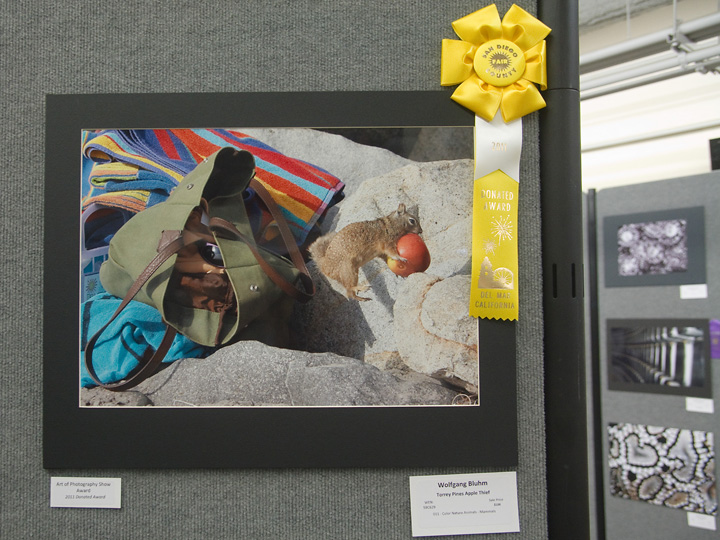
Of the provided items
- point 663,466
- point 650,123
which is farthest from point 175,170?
point 650,123

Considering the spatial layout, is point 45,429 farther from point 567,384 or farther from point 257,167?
point 567,384

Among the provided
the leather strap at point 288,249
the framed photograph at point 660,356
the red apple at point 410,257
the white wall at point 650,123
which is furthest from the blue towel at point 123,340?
the white wall at point 650,123

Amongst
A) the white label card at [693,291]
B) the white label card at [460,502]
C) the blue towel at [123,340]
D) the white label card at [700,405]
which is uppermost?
the white label card at [693,291]

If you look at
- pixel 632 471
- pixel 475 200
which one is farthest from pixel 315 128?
pixel 632 471

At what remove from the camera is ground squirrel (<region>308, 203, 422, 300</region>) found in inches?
25.5

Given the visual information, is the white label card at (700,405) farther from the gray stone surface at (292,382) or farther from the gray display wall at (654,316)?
the gray stone surface at (292,382)

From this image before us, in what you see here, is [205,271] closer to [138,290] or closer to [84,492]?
[138,290]

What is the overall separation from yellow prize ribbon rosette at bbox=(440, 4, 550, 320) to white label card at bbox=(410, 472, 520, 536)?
20 centimetres

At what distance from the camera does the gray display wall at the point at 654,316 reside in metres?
1.57

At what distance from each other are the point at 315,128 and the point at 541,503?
0.52 metres

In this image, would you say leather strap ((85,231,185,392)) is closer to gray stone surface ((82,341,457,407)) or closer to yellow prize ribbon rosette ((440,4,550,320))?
gray stone surface ((82,341,457,407))

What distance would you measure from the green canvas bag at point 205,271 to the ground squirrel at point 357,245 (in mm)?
29

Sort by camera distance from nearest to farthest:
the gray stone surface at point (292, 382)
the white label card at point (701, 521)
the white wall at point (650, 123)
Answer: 1. the gray stone surface at point (292, 382)
2. the white label card at point (701, 521)
3. the white wall at point (650, 123)

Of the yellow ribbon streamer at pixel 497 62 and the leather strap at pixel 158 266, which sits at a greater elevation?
the yellow ribbon streamer at pixel 497 62
